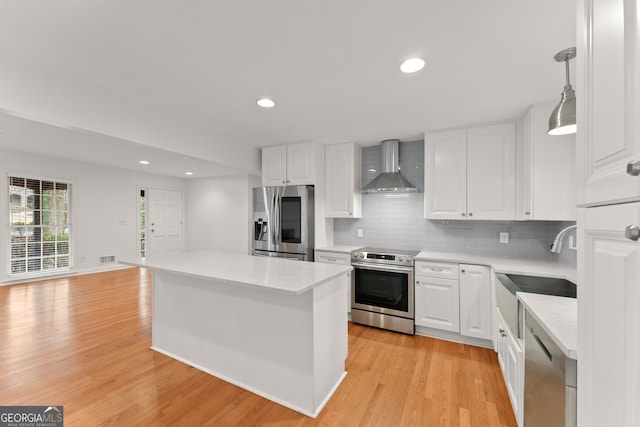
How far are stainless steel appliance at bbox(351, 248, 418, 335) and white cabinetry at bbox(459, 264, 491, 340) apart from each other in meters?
0.51

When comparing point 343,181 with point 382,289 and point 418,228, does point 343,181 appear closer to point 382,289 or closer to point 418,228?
point 418,228

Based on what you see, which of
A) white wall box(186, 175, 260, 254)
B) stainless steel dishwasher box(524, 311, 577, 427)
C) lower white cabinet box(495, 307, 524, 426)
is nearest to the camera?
stainless steel dishwasher box(524, 311, 577, 427)

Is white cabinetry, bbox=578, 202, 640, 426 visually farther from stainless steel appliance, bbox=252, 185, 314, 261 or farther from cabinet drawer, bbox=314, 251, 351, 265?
stainless steel appliance, bbox=252, 185, 314, 261

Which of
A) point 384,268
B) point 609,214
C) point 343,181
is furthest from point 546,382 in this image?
point 343,181

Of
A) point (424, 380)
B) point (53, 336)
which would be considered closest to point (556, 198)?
point (424, 380)

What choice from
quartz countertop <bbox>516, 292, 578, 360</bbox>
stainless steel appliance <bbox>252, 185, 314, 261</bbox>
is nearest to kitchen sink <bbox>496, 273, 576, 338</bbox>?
quartz countertop <bbox>516, 292, 578, 360</bbox>

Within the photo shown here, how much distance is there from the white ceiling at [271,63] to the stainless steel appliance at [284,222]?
1.13 metres

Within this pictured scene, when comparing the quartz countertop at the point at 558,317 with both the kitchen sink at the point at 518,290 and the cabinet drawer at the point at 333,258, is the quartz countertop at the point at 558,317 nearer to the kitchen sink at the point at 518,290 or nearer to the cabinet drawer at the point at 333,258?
the kitchen sink at the point at 518,290

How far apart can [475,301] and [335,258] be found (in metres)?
1.62

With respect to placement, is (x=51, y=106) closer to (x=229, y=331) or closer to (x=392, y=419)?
(x=229, y=331)

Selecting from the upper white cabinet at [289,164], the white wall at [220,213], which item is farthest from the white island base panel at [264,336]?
the white wall at [220,213]

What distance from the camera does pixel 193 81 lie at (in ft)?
6.98

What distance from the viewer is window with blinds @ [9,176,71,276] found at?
4.79m

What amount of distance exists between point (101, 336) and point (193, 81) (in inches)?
112
